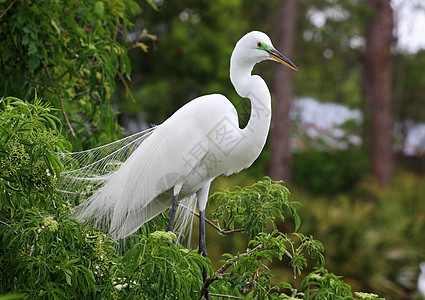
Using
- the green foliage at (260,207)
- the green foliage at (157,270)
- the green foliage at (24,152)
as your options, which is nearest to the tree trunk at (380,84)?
the green foliage at (260,207)

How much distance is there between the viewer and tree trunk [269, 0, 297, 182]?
9195mm

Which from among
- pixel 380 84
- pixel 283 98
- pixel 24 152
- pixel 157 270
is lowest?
pixel 283 98

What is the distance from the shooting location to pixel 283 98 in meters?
9.31

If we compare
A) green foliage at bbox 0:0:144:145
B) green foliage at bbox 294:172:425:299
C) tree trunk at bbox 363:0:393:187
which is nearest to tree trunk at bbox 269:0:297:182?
green foliage at bbox 294:172:425:299

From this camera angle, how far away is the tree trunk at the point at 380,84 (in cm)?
976

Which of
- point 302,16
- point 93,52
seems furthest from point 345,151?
point 93,52

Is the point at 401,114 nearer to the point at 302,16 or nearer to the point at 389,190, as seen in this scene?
the point at 302,16

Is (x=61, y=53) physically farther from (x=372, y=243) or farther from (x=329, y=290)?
(x=372, y=243)

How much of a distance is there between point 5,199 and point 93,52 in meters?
1.25

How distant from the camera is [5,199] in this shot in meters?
1.91

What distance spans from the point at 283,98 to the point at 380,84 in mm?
1838

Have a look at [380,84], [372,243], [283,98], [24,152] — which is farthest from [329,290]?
[380,84]

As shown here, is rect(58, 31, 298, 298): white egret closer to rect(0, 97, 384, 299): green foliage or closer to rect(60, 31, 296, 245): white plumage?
rect(60, 31, 296, 245): white plumage

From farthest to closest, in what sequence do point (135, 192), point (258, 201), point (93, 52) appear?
point (93, 52), point (135, 192), point (258, 201)
